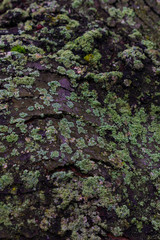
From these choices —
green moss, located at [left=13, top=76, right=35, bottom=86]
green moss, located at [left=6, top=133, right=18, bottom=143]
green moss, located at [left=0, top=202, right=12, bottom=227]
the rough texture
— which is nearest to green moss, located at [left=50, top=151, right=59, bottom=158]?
the rough texture

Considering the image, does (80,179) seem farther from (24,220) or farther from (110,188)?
(24,220)

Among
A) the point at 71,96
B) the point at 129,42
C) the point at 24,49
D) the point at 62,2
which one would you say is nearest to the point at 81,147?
the point at 71,96

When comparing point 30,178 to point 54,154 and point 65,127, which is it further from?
point 65,127

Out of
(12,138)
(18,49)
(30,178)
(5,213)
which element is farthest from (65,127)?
(18,49)

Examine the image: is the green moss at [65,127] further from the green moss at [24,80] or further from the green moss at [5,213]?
the green moss at [5,213]

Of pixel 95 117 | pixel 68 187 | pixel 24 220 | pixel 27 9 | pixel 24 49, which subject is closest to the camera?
pixel 24 220

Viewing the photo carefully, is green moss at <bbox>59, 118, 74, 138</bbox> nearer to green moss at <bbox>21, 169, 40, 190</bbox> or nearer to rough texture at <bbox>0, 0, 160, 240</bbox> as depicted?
rough texture at <bbox>0, 0, 160, 240</bbox>

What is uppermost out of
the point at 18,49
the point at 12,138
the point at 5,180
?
the point at 18,49

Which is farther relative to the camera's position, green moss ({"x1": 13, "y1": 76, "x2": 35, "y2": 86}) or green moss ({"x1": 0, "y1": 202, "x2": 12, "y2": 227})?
green moss ({"x1": 13, "y1": 76, "x2": 35, "y2": 86})
